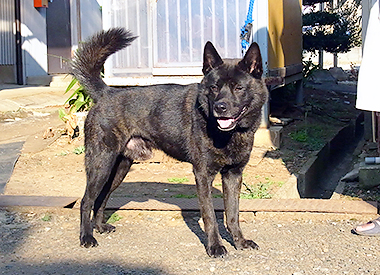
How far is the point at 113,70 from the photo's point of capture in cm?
754

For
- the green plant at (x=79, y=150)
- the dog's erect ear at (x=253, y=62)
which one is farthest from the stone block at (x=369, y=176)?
the green plant at (x=79, y=150)

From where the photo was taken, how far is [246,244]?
3705mm

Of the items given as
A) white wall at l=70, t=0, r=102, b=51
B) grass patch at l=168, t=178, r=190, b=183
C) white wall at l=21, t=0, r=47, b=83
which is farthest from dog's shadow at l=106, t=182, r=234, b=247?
white wall at l=70, t=0, r=102, b=51

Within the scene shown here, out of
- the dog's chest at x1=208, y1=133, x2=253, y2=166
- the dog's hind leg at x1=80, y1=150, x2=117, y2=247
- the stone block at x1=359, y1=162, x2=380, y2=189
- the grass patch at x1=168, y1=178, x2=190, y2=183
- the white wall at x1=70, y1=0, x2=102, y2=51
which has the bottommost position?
the grass patch at x1=168, y1=178, x2=190, y2=183

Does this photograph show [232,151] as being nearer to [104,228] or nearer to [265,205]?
[265,205]

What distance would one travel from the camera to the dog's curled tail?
4.21 meters

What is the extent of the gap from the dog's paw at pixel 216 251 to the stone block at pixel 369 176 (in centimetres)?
220

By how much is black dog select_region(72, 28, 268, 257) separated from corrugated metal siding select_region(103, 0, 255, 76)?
2767 millimetres

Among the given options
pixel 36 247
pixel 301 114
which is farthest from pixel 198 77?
pixel 36 247

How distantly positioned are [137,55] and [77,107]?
3.85 ft

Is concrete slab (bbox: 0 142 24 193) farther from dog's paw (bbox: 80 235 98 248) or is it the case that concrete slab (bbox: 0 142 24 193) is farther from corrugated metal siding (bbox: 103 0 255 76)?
dog's paw (bbox: 80 235 98 248)

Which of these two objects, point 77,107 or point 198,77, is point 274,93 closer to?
point 198,77

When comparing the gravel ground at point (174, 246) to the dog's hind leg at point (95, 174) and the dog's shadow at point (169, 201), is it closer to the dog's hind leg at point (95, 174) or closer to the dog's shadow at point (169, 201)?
the dog's shadow at point (169, 201)

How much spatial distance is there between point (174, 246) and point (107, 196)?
2.68 ft
